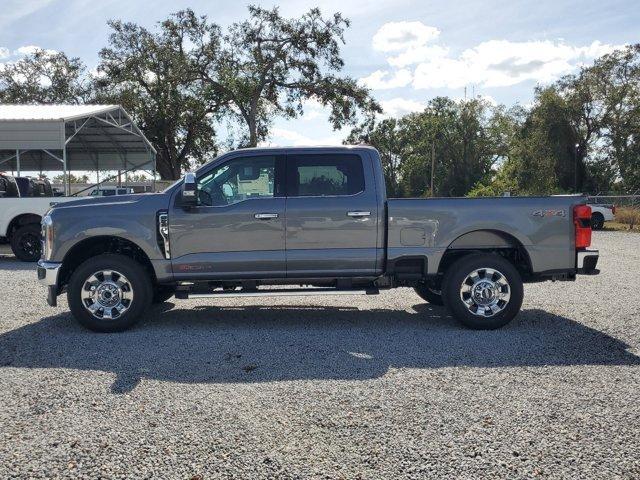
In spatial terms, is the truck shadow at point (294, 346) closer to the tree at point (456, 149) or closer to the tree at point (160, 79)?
the tree at point (160, 79)

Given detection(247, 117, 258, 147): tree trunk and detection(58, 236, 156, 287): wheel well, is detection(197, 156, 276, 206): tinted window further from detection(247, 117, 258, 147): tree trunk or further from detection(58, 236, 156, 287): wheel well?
detection(247, 117, 258, 147): tree trunk

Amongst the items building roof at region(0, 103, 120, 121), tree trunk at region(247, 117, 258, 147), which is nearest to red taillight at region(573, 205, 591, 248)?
building roof at region(0, 103, 120, 121)

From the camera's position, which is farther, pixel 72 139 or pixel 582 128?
pixel 582 128

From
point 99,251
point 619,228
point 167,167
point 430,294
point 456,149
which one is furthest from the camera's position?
point 456,149

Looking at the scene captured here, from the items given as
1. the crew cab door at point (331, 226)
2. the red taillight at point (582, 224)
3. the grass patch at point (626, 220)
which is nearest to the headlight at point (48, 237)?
the crew cab door at point (331, 226)

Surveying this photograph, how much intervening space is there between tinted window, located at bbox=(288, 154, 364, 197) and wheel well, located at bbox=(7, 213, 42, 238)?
8.89 meters

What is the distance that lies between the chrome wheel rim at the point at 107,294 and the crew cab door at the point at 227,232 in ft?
1.97

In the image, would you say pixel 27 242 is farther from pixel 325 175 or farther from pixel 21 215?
pixel 325 175

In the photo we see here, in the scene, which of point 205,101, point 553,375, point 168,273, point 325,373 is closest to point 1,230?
point 168,273

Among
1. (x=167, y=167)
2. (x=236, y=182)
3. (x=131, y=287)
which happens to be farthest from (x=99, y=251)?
(x=167, y=167)

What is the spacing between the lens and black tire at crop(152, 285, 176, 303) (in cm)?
728

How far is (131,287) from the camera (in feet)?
21.5

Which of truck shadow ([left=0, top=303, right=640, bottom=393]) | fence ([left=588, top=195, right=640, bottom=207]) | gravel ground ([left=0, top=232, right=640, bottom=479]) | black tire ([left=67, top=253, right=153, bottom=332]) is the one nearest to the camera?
gravel ground ([left=0, top=232, right=640, bottom=479])

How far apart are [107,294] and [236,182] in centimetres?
190
